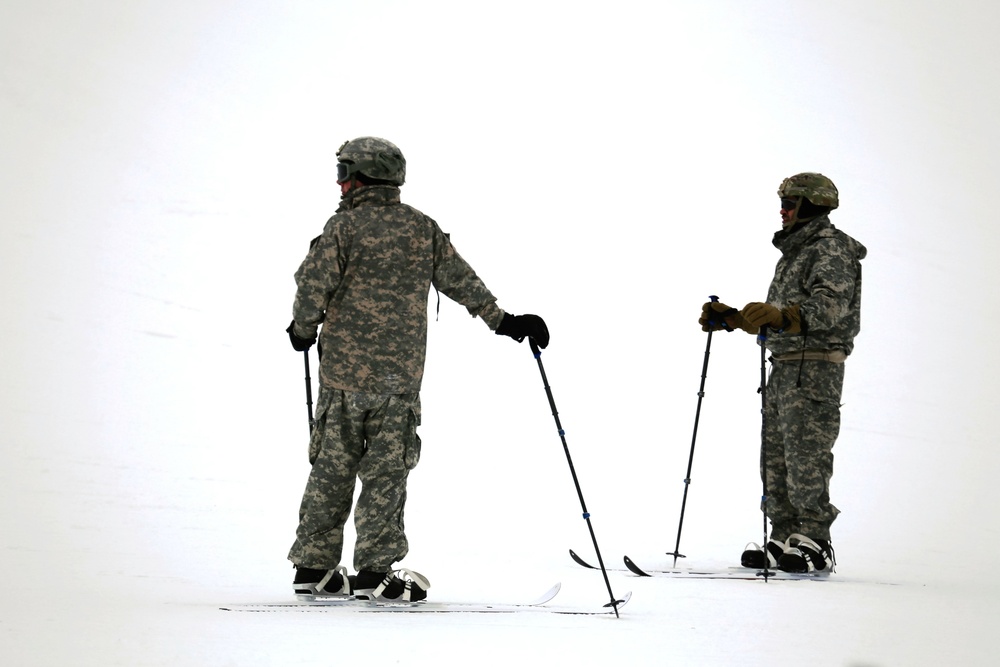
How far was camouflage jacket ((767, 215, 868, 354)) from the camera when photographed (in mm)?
5395

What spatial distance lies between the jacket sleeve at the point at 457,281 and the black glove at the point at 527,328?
0.22ft

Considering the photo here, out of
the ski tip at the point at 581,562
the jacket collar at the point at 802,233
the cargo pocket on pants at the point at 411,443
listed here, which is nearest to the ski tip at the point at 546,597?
the cargo pocket on pants at the point at 411,443

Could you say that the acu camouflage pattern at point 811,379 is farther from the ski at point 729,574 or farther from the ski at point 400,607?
the ski at point 400,607

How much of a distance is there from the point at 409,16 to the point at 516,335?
11849 mm

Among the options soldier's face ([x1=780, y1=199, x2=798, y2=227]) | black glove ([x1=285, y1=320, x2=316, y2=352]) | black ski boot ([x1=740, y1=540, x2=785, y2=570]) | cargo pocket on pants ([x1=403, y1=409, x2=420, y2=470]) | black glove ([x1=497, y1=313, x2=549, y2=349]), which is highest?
soldier's face ([x1=780, y1=199, x2=798, y2=227])

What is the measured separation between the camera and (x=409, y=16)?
1557cm

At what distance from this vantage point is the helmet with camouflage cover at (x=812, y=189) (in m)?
5.64

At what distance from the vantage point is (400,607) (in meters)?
4.17

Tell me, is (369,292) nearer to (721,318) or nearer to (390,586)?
(390,586)

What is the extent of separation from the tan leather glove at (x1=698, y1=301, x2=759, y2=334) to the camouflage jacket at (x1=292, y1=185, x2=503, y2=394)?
5.10 ft

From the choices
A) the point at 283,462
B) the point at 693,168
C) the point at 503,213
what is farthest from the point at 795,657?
the point at 693,168

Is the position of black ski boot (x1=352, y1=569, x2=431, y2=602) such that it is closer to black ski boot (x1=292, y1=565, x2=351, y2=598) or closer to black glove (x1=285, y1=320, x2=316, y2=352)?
black ski boot (x1=292, y1=565, x2=351, y2=598)

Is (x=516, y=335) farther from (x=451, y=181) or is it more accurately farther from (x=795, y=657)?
(x=451, y=181)

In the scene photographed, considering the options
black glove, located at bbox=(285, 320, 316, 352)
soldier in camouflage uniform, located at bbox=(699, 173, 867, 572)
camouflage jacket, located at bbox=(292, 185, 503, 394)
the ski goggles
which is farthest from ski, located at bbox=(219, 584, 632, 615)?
the ski goggles
